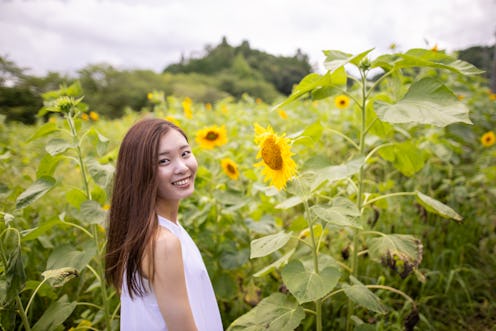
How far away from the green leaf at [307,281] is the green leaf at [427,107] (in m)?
0.54

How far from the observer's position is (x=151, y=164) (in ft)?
3.67

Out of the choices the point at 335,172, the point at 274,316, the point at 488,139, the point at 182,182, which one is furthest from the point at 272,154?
the point at 488,139

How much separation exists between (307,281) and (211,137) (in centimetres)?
131

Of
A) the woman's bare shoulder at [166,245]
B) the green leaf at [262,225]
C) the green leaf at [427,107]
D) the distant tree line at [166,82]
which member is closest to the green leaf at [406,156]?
the green leaf at [427,107]

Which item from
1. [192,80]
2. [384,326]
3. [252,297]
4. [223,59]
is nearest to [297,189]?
[252,297]

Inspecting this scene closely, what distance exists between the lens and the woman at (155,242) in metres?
1.00

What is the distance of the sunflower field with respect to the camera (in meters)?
1.11

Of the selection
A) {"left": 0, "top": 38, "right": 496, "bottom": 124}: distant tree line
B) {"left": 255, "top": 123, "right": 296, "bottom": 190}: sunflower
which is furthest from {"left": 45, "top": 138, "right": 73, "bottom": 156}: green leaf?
{"left": 0, "top": 38, "right": 496, "bottom": 124}: distant tree line

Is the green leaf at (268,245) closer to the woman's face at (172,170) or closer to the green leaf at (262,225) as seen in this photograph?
the woman's face at (172,170)

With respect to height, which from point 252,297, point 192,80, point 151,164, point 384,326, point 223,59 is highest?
point 223,59

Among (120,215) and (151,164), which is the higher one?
(151,164)

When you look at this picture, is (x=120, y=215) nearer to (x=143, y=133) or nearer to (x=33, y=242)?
(x=143, y=133)

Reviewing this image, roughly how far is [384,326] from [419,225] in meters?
0.84

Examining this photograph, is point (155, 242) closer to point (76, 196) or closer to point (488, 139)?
point (76, 196)
